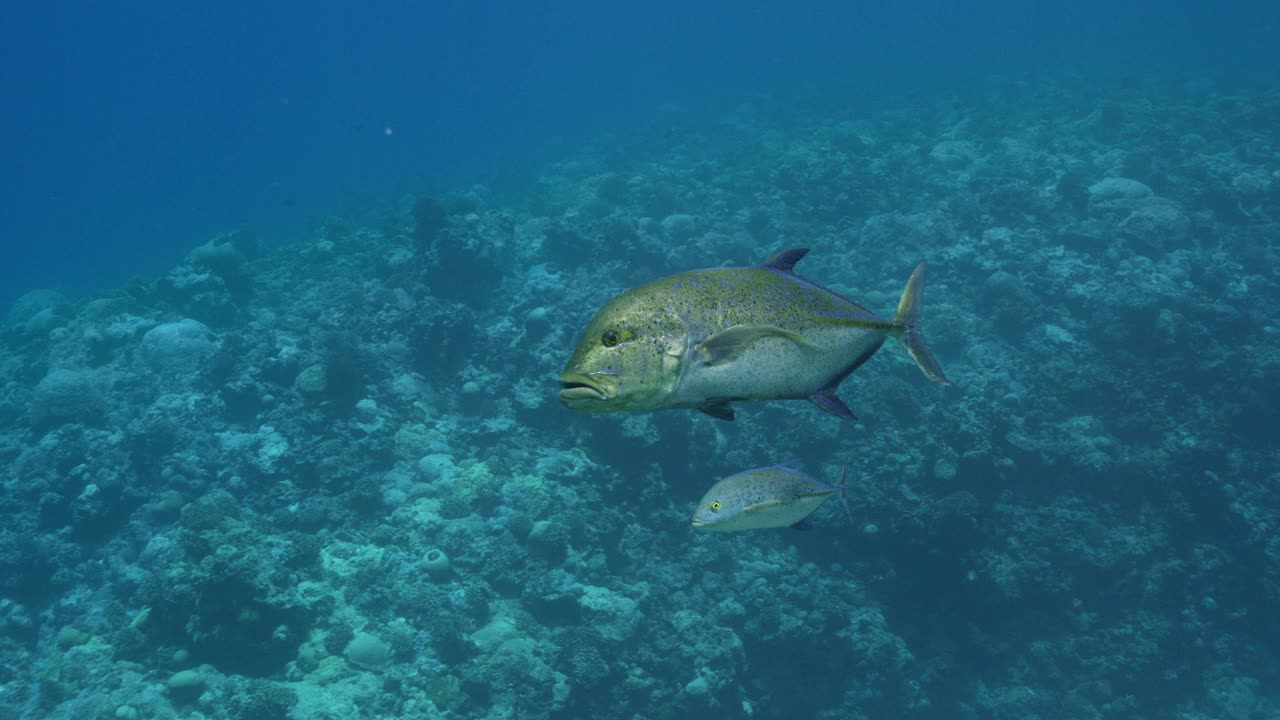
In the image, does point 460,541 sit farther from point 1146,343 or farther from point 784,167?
point 784,167

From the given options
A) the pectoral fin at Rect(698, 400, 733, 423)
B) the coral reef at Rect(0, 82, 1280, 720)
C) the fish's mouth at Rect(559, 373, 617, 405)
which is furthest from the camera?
the coral reef at Rect(0, 82, 1280, 720)

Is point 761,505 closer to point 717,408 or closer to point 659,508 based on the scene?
point 717,408

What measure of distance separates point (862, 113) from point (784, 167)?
16941mm

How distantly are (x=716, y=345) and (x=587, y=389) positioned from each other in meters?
0.40

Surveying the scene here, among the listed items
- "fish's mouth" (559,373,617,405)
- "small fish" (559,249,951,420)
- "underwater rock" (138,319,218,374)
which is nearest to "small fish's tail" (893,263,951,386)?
"small fish" (559,249,951,420)

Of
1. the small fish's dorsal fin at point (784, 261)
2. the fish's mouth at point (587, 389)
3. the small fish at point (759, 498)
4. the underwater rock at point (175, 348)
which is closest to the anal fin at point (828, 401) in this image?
the small fish's dorsal fin at point (784, 261)

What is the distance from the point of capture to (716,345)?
1.70m

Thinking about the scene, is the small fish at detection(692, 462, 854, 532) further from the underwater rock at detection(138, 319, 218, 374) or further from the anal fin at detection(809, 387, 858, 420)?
the underwater rock at detection(138, 319, 218, 374)

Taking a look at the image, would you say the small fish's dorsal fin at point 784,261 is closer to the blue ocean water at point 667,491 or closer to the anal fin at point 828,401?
the anal fin at point 828,401

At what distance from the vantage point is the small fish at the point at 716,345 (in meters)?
1.66

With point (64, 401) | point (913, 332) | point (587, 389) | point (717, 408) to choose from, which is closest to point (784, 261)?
point (913, 332)

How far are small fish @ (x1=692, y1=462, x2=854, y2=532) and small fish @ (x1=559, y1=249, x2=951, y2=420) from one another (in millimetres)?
2549

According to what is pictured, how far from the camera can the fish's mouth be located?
64.0 inches

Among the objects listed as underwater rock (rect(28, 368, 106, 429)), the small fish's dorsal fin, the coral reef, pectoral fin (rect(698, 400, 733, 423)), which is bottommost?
the coral reef
